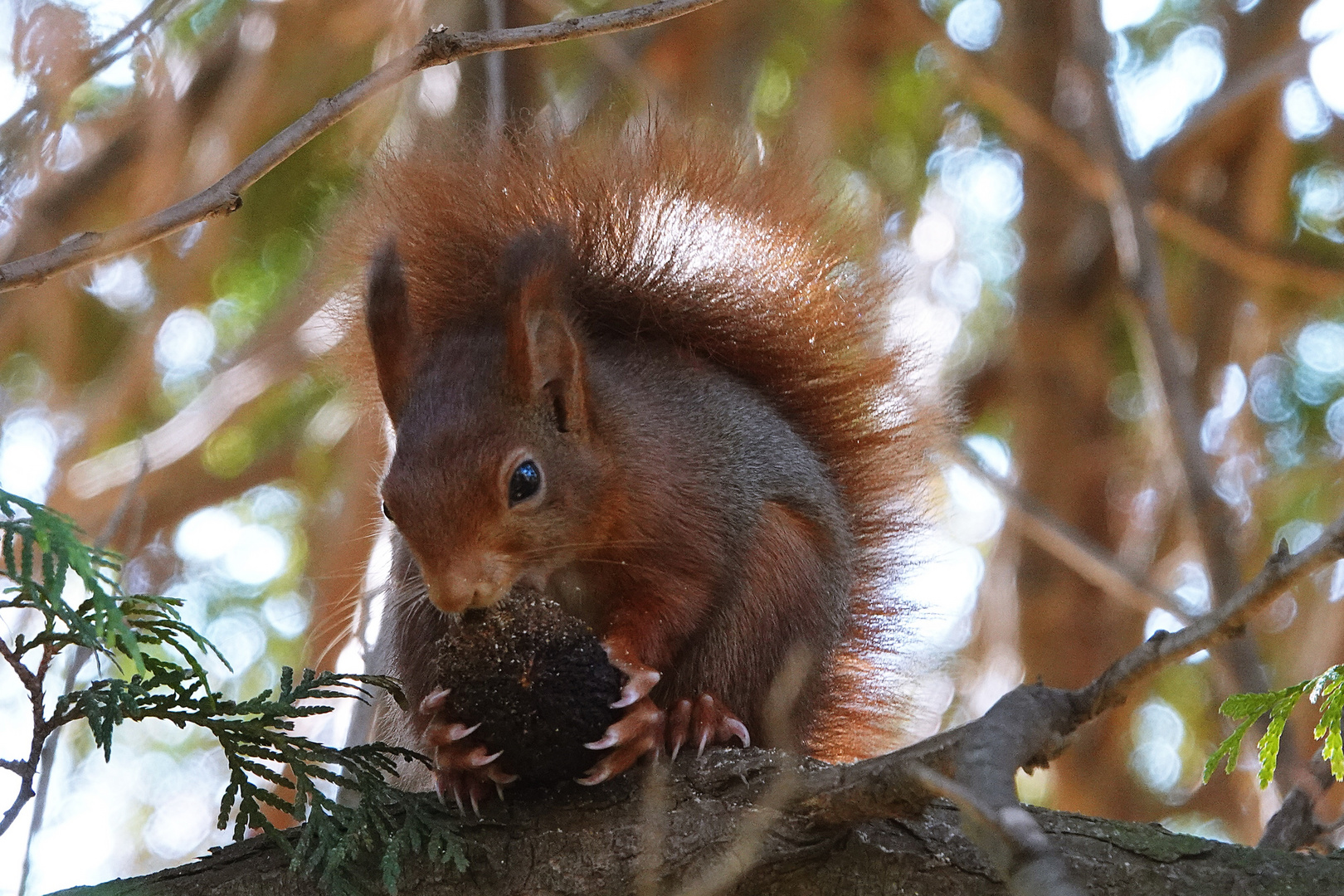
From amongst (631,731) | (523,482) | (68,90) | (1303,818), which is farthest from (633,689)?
(68,90)

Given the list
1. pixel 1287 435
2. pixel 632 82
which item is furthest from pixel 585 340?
pixel 1287 435

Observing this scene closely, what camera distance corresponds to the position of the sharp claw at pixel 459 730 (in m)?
1.50

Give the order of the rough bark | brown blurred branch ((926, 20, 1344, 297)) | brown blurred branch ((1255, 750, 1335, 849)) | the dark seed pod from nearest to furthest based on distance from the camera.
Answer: the rough bark, the dark seed pod, brown blurred branch ((1255, 750, 1335, 849)), brown blurred branch ((926, 20, 1344, 297))

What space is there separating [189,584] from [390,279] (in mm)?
1754

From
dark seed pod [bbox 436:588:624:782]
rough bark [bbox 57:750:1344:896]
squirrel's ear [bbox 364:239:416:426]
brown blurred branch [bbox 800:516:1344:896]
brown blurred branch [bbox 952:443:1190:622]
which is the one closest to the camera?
brown blurred branch [bbox 800:516:1344:896]

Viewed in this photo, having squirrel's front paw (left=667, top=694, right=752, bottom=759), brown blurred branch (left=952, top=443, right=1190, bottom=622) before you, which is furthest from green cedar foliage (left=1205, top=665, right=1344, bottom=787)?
brown blurred branch (left=952, top=443, right=1190, bottom=622)

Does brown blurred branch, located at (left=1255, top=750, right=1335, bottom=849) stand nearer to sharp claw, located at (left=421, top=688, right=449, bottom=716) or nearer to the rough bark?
the rough bark

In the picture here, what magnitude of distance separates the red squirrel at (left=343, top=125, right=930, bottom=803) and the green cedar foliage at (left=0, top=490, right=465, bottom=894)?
0.09 m

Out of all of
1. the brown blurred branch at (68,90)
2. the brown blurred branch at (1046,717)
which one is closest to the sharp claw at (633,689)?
the brown blurred branch at (1046,717)

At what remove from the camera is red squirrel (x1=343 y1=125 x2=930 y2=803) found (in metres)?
1.78

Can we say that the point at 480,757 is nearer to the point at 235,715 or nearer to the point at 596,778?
the point at 596,778

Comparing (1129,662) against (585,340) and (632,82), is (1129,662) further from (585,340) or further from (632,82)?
(632,82)

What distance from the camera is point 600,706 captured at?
4.98ft

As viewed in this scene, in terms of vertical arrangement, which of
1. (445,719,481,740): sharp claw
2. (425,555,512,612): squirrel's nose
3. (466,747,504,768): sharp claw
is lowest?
(466,747,504,768): sharp claw
